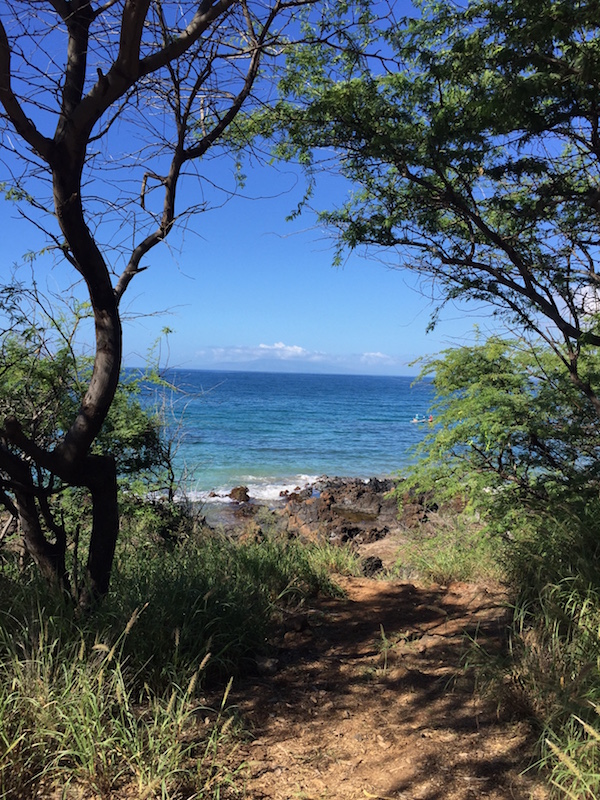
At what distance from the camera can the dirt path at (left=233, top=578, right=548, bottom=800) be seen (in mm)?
2447

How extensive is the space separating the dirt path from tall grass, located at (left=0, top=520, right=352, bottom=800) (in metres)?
A: 0.24

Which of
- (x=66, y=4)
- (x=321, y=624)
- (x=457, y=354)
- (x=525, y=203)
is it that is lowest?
(x=321, y=624)

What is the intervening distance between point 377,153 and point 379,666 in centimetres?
391

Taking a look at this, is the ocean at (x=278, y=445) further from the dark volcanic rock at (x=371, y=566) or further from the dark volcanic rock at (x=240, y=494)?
the dark volcanic rock at (x=371, y=566)

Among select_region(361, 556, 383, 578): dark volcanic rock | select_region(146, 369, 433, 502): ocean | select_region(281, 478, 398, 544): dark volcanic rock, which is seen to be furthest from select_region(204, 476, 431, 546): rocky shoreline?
select_region(361, 556, 383, 578): dark volcanic rock

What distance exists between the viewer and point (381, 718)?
121 inches

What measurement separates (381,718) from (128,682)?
4.58ft

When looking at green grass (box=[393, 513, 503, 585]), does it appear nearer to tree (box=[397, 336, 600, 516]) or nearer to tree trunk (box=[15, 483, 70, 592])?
tree (box=[397, 336, 600, 516])

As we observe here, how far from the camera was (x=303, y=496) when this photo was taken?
2036cm

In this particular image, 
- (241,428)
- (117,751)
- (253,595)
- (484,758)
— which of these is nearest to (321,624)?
(253,595)

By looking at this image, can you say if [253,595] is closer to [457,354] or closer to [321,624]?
[321,624]

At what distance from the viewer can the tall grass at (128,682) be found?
2.28 metres

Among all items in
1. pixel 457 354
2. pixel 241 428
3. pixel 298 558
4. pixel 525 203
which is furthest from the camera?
pixel 241 428

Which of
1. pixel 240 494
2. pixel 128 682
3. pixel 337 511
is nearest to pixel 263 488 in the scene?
pixel 240 494
